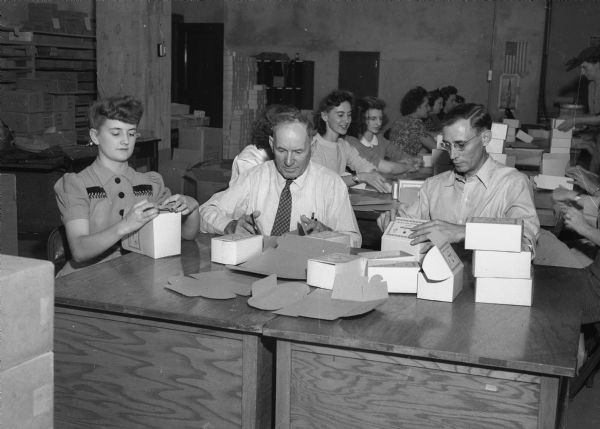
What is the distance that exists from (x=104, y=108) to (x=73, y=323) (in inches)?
44.3

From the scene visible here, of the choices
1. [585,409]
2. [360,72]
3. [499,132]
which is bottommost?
[585,409]

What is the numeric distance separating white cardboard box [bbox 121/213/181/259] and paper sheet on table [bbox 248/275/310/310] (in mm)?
580

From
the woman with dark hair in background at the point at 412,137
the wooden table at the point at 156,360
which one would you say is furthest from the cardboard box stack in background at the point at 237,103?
the wooden table at the point at 156,360

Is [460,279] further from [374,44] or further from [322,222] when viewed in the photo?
[374,44]

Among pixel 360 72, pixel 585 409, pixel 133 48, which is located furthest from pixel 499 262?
pixel 360 72

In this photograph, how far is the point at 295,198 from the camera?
3668 mm

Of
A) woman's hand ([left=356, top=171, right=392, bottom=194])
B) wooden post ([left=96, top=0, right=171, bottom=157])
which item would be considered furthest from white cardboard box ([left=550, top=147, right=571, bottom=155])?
wooden post ([left=96, top=0, right=171, bottom=157])

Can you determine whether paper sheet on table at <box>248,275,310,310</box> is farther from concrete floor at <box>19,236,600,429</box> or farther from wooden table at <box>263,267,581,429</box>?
concrete floor at <box>19,236,600,429</box>

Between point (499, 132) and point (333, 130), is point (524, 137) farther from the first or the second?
point (499, 132)

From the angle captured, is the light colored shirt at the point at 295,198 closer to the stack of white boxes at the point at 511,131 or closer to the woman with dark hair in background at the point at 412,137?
the woman with dark hair in background at the point at 412,137

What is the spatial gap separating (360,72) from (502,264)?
32.6ft

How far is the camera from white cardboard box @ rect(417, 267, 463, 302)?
8.26 feet

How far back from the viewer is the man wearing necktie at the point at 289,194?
3559 millimetres

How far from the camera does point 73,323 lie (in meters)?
2.52
